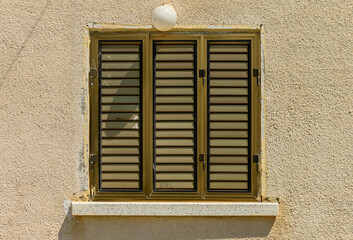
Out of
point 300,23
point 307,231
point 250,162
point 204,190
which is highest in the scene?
point 300,23

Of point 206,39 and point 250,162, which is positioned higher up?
point 206,39

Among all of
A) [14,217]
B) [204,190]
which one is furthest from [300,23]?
[14,217]

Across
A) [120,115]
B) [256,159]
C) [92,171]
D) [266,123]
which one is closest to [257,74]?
[266,123]

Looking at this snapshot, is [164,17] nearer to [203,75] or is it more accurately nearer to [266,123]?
[203,75]

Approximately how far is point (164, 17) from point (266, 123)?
1.28 m

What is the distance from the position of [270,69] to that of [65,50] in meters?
1.84

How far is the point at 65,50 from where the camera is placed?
351cm

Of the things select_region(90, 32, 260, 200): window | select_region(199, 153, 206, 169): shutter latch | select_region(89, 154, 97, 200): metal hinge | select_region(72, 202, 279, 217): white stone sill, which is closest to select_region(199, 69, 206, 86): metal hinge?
select_region(90, 32, 260, 200): window

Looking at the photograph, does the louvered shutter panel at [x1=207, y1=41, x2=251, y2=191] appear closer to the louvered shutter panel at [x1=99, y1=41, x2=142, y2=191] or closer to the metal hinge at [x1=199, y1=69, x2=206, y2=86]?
the metal hinge at [x1=199, y1=69, x2=206, y2=86]

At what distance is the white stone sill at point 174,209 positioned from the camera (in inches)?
133

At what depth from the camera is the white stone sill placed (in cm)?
339

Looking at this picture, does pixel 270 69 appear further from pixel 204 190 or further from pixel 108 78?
pixel 108 78

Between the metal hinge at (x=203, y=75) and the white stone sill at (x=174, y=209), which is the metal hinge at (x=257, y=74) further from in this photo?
the white stone sill at (x=174, y=209)

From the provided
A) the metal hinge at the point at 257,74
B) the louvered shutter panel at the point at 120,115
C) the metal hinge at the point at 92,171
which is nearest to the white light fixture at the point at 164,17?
the louvered shutter panel at the point at 120,115
